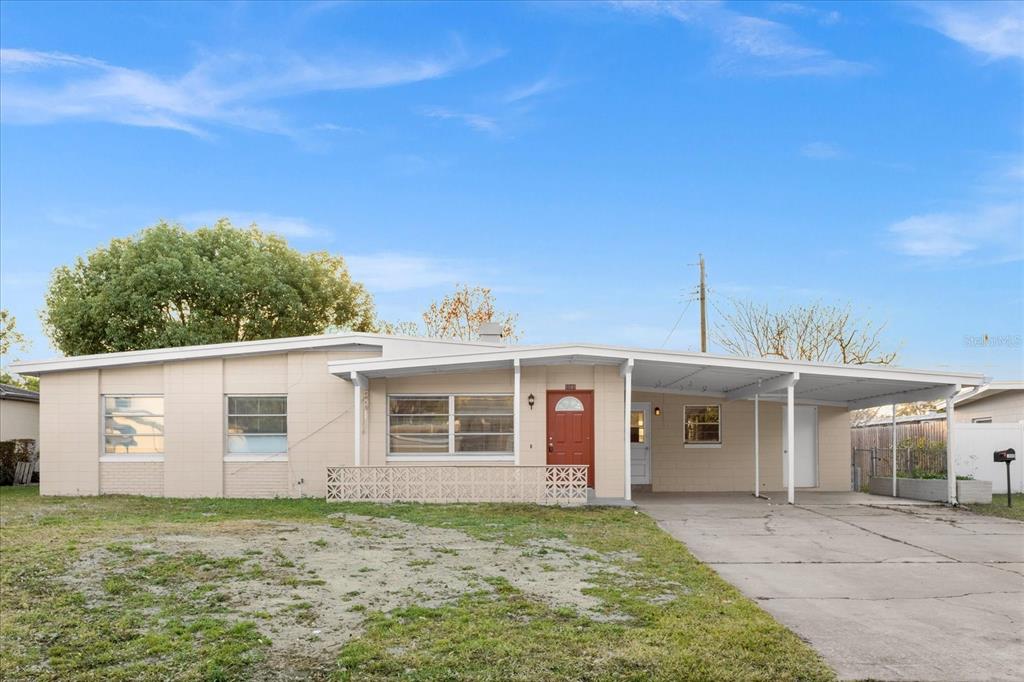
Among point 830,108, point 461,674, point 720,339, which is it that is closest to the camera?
point 461,674

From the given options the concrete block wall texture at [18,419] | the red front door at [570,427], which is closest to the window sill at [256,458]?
the red front door at [570,427]

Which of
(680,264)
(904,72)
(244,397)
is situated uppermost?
(904,72)

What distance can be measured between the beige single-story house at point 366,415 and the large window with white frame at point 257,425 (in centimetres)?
3

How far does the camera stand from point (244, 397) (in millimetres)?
18266

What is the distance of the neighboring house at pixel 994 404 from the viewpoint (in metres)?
22.4

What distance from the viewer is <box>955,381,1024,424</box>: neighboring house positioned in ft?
73.4

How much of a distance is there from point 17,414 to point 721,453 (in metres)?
22.1

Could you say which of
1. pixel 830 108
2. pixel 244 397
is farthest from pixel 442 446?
pixel 830 108

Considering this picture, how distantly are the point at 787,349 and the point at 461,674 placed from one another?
1302 inches

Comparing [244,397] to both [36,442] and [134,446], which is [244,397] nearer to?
[134,446]

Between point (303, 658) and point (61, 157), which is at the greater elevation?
point (61, 157)

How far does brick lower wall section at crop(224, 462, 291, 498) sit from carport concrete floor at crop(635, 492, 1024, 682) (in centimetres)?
799

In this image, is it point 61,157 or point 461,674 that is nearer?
point 461,674

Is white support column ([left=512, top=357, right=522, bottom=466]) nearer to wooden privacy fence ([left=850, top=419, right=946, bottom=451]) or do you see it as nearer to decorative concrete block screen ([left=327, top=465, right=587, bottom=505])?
decorative concrete block screen ([left=327, top=465, right=587, bottom=505])
